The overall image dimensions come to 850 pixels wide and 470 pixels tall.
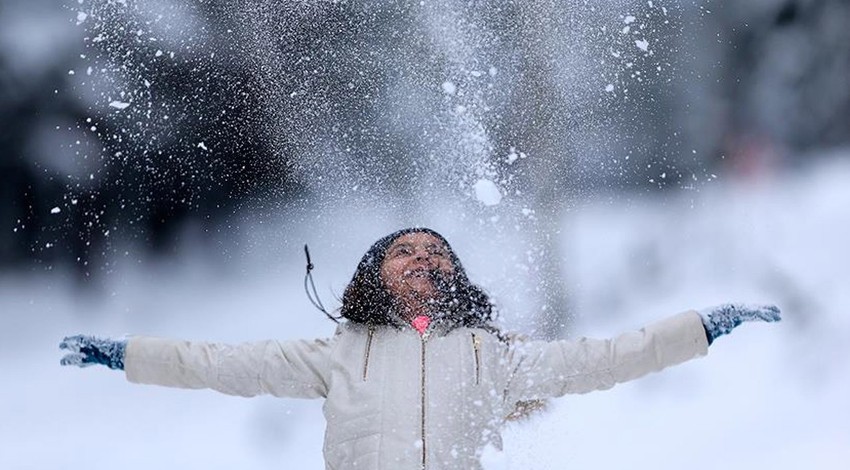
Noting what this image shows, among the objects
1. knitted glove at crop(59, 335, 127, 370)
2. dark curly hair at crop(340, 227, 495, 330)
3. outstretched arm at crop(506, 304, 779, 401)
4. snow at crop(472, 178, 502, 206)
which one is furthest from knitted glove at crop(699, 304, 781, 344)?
snow at crop(472, 178, 502, 206)

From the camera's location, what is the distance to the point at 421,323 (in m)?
2.98

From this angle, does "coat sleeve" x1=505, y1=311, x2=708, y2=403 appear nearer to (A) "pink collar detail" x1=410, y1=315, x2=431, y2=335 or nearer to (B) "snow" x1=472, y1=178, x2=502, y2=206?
(A) "pink collar detail" x1=410, y1=315, x2=431, y2=335

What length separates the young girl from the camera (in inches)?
110

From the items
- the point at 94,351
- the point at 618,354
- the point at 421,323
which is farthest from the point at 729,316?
the point at 94,351

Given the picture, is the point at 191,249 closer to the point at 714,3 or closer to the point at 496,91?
the point at 496,91

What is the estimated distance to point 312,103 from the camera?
5.02m

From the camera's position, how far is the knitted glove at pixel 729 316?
9.60ft

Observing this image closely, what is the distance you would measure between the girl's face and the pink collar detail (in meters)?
0.10

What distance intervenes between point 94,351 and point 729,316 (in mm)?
2085

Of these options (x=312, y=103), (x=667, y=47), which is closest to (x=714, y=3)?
(x=667, y=47)

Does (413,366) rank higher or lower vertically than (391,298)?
lower

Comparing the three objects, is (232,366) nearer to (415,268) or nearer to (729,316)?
(415,268)

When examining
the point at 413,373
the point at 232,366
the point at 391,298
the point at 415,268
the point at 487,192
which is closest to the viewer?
the point at 413,373

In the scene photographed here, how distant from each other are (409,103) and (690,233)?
1701 mm
